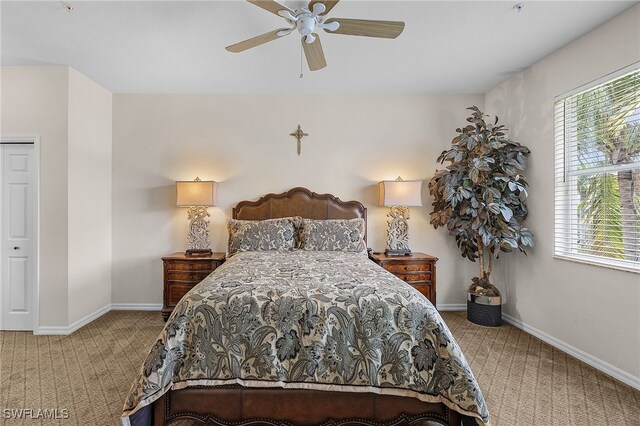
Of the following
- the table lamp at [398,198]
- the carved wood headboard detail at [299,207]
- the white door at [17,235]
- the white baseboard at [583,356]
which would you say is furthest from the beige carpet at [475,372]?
the carved wood headboard detail at [299,207]

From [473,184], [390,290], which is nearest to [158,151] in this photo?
[390,290]

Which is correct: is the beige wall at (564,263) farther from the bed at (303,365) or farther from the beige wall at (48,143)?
the beige wall at (48,143)

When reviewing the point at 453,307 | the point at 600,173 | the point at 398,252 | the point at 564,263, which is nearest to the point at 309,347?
the point at 398,252

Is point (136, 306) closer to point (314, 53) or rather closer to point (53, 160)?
point (53, 160)

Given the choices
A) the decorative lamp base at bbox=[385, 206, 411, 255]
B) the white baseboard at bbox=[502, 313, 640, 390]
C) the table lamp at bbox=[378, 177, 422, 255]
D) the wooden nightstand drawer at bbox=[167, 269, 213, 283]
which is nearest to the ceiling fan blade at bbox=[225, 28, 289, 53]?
the table lamp at bbox=[378, 177, 422, 255]

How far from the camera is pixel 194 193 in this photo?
3697 millimetres

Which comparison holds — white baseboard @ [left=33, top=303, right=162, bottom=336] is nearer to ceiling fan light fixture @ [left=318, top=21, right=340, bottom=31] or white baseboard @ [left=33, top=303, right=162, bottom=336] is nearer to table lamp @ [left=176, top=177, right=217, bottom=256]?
table lamp @ [left=176, top=177, right=217, bottom=256]

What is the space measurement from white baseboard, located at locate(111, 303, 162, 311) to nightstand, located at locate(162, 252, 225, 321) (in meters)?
0.59

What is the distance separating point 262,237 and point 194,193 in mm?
1068

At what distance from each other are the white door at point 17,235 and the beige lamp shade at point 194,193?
4.85 ft

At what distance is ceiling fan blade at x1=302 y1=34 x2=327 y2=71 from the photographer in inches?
87.9

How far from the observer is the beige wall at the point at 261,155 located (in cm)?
405

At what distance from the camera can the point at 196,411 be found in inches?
65.9

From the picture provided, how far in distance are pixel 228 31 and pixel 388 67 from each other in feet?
5.59
